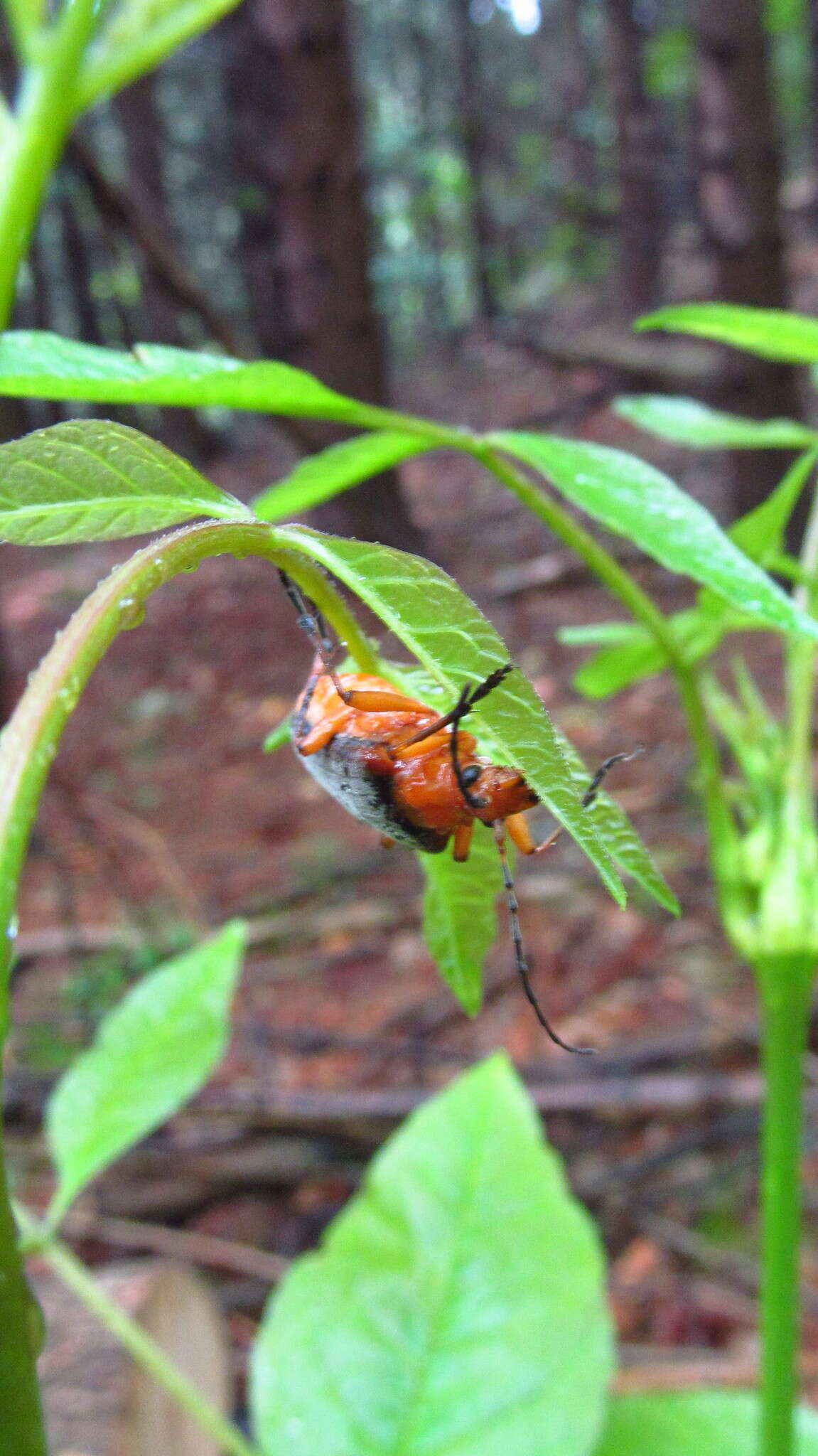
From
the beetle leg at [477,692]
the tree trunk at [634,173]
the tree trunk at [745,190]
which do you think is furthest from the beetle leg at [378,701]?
the tree trunk at [634,173]

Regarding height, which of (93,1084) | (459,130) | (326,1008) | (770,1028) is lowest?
(326,1008)

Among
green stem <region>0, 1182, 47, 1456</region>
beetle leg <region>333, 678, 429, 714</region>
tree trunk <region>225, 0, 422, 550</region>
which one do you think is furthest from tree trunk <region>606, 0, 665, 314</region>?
green stem <region>0, 1182, 47, 1456</region>

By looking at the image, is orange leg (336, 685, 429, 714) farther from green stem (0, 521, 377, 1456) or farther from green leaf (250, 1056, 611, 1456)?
green leaf (250, 1056, 611, 1456)

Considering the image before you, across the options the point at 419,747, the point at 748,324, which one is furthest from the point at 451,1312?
the point at 748,324

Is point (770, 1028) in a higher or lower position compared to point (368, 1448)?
higher

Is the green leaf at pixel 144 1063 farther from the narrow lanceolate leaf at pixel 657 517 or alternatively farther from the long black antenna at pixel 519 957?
the narrow lanceolate leaf at pixel 657 517

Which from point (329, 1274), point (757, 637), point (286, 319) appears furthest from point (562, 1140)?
point (286, 319)

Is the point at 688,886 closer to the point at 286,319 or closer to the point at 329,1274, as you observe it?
the point at 329,1274
